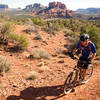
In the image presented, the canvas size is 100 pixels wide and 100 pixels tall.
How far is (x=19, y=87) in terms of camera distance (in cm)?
543

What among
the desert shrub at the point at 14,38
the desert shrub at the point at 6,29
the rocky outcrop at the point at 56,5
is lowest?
the desert shrub at the point at 14,38

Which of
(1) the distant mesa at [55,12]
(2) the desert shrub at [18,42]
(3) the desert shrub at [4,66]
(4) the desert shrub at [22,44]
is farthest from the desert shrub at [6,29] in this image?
(1) the distant mesa at [55,12]

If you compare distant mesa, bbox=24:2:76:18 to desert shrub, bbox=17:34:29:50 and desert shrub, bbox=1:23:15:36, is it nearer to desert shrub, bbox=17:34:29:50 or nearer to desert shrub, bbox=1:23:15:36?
desert shrub, bbox=1:23:15:36

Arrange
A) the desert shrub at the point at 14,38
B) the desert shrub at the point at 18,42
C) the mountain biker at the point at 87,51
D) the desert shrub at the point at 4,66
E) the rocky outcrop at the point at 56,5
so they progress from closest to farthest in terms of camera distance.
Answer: the mountain biker at the point at 87,51, the desert shrub at the point at 4,66, the desert shrub at the point at 18,42, the desert shrub at the point at 14,38, the rocky outcrop at the point at 56,5

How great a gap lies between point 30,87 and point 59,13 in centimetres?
14950

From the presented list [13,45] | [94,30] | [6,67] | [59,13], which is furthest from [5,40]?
[59,13]

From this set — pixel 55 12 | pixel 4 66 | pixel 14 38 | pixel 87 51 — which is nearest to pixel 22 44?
pixel 14 38

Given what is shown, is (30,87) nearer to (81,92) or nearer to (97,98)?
(81,92)

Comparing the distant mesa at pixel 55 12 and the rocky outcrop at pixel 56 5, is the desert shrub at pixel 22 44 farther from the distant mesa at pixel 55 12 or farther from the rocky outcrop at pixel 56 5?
the rocky outcrop at pixel 56 5

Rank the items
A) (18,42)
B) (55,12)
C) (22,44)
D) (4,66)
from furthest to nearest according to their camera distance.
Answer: (55,12) < (18,42) < (22,44) < (4,66)

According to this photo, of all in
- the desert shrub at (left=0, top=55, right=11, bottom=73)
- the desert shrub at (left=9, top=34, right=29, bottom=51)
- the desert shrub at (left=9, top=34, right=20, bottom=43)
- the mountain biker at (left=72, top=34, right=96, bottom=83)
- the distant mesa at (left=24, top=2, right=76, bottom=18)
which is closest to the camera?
the mountain biker at (left=72, top=34, right=96, bottom=83)

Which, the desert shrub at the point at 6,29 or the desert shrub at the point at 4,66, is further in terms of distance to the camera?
the desert shrub at the point at 6,29

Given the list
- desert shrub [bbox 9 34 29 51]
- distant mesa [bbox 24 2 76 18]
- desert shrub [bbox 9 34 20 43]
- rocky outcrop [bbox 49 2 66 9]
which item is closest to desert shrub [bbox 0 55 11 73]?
desert shrub [bbox 9 34 29 51]

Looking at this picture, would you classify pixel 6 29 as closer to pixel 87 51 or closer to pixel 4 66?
pixel 4 66
